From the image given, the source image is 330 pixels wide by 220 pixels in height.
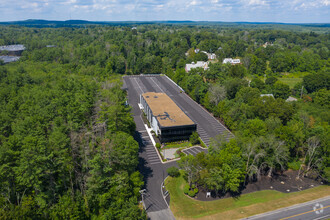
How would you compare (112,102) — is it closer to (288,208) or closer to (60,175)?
(60,175)

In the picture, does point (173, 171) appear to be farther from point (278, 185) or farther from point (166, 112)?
point (278, 185)

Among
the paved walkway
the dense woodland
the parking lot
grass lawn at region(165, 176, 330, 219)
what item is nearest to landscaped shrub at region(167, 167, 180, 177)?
grass lawn at region(165, 176, 330, 219)

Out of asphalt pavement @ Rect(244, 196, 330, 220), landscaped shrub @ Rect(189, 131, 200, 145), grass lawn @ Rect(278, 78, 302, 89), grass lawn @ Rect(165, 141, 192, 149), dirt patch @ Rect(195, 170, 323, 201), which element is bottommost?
asphalt pavement @ Rect(244, 196, 330, 220)

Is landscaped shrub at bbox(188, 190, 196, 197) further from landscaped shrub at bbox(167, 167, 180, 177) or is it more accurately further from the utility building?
the utility building

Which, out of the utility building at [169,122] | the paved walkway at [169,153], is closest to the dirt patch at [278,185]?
the paved walkway at [169,153]

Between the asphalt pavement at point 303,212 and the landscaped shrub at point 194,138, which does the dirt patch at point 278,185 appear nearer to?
the asphalt pavement at point 303,212

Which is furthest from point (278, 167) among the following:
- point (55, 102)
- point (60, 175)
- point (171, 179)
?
point (55, 102)
